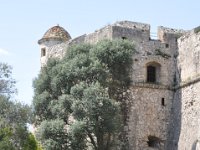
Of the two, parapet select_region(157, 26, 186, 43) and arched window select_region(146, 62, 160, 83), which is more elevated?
parapet select_region(157, 26, 186, 43)

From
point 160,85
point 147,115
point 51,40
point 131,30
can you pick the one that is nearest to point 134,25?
point 131,30

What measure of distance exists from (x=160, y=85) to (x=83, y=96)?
6.10 meters

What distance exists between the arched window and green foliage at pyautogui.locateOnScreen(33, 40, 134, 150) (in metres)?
2.78

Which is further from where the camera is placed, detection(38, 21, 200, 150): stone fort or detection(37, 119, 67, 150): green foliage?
detection(38, 21, 200, 150): stone fort

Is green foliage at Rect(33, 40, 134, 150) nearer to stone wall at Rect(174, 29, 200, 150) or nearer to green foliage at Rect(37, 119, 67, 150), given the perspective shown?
green foliage at Rect(37, 119, 67, 150)

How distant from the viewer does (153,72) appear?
35594mm

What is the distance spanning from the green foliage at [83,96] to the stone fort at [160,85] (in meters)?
1.90

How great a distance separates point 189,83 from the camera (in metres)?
33.6

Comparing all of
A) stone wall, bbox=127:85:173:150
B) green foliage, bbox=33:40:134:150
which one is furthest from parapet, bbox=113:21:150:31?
stone wall, bbox=127:85:173:150

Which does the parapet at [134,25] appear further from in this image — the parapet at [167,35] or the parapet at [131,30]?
the parapet at [167,35]

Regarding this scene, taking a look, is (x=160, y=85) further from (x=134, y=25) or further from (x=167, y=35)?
(x=134, y=25)

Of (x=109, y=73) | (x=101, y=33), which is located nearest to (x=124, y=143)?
(x=109, y=73)

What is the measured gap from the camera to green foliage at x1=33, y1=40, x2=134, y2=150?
99.2 feet

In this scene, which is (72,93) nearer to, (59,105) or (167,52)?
(59,105)
